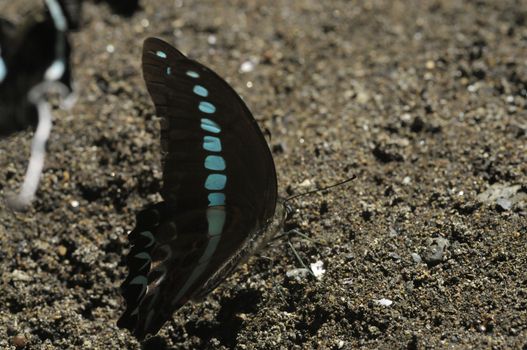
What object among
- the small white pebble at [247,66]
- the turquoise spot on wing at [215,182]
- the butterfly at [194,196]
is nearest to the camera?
the butterfly at [194,196]

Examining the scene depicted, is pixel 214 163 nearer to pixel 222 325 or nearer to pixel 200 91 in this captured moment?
pixel 200 91

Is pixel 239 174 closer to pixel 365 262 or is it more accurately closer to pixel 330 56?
pixel 365 262

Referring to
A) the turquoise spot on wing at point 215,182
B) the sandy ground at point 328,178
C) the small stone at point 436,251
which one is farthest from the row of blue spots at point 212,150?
the small stone at point 436,251

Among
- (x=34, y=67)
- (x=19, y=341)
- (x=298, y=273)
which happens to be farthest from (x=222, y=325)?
(x=34, y=67)

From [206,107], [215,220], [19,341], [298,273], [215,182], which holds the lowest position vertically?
[19,341]

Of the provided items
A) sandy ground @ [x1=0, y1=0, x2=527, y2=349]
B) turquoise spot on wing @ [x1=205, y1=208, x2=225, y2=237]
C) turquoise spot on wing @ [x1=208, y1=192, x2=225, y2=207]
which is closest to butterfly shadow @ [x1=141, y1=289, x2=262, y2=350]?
sandy ground @ [x1=0, y1=0, x2=527, y2=349]

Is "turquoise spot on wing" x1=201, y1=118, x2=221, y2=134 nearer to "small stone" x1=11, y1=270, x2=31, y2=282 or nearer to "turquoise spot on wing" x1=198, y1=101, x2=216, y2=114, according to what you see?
"turquoise spot on wing" x1=198, y1=101, x2=216, y2=114

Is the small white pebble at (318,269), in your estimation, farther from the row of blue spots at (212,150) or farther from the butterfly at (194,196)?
the row of blue spots at (212,150)
